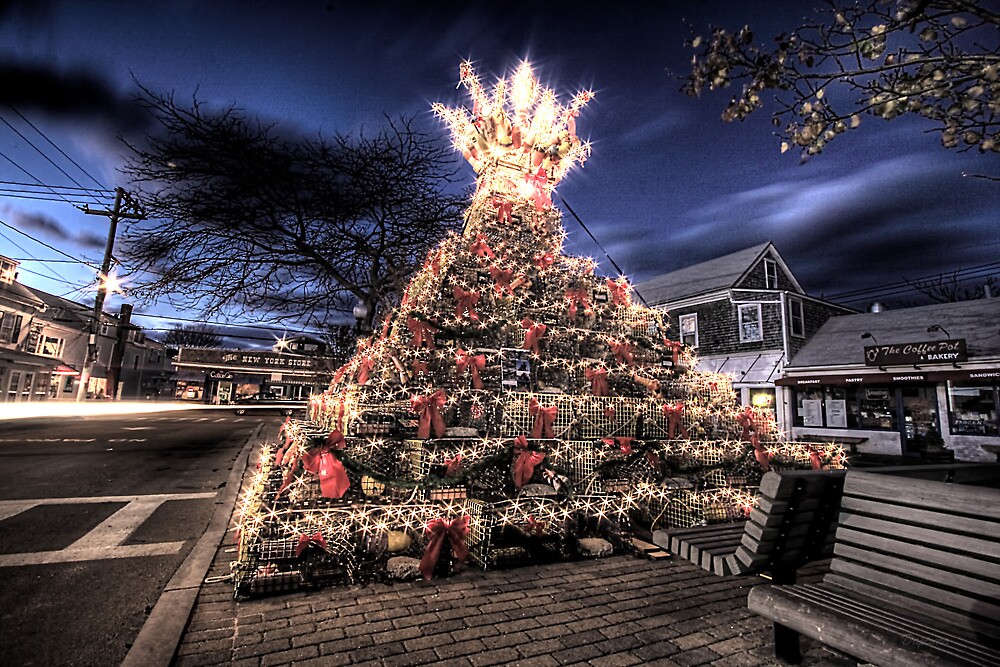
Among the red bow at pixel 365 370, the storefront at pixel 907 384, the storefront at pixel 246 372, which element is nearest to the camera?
the red bow at pixel 365 370

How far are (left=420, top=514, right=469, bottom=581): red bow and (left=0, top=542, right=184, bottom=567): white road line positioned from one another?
2945 millimetres

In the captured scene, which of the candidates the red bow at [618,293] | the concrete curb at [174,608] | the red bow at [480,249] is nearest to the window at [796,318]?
the red bow at [618,293]

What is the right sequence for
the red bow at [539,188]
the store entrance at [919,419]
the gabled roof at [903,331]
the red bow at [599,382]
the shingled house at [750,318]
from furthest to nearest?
the shingled house at [750,318] < the store entrance at [919,419] < the gabled roof at [903,331] < the red bow at [539,188] < the red bow at [599,382]

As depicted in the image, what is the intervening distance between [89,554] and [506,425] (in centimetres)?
449

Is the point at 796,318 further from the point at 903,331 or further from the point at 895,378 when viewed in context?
the point at 895,378

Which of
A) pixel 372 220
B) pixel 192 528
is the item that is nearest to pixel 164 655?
pixel 192 528

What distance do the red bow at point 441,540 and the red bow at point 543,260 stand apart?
3387 millimetres

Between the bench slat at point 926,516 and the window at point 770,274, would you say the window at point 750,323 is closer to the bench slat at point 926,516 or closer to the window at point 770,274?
the window at point 770,274

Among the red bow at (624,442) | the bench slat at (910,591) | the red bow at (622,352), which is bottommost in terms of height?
the bench slat at (910,591)

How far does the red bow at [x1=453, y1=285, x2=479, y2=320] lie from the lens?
5379mm

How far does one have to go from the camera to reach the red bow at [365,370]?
4914 millimetres

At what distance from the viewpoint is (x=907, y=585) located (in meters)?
2.33

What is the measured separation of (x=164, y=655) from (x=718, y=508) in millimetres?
5582

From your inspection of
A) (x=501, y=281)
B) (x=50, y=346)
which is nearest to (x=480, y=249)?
(x=501, y=281)
